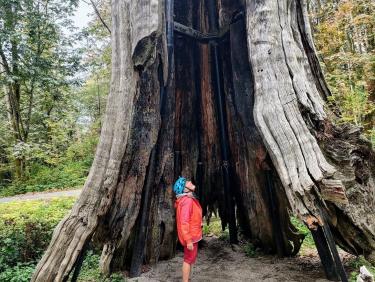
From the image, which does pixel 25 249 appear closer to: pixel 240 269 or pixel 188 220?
pixel 188 220

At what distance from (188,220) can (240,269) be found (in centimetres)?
127

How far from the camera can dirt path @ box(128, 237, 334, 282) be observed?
4195 mm

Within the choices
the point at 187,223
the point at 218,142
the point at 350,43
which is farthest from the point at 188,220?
the point at 350,43

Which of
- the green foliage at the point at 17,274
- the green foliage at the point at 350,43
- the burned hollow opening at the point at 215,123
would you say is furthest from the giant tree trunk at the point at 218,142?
the green foliage at the point at 350,43

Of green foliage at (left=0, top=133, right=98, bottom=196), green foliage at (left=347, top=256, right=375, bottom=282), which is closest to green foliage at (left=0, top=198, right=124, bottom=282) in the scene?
green foliage at (left=347, top=256, right=375, bottom=282)

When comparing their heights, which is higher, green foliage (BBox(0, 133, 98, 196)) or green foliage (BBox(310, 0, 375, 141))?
green foliage (BBox(310, 0, 375, 141))

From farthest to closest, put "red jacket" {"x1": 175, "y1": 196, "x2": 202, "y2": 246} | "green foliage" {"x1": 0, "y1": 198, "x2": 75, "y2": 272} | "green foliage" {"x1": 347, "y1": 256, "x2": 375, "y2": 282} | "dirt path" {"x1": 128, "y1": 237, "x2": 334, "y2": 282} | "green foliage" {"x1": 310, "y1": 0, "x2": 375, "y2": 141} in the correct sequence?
1. "green foliage" {"x1": 310, "y1": 0, "x2": 375, "y2": 141}
2. "green foliage" {"x1": 0, "y1": 198, "x2": 75, "y2": 272}
3. "dirt path" {"x1": 128, "y1": 237, "x2": 334, "y2": 282}
4. "red jacket" {"x1": 175, "y1": 196, "x2": 202, "y2": 246}
5. "green foliage" {"x1": 347, "y1": 256, "x2": 375, "y2": 282}

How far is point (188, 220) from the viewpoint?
Result: 3932mm

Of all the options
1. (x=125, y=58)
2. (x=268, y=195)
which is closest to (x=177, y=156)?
(x=268, y=195)

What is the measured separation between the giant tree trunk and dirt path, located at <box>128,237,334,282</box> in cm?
23

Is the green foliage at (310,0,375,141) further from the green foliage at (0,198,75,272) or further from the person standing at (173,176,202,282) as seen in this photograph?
the green foliage at (0,198,75,272)

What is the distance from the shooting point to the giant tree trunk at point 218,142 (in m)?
3.51

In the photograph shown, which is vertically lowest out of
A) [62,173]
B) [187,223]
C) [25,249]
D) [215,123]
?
[25,249]

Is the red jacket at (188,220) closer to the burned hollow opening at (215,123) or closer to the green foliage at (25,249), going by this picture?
the green foliage at (25,249)
